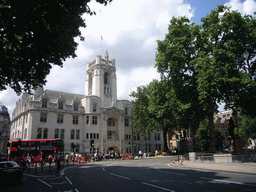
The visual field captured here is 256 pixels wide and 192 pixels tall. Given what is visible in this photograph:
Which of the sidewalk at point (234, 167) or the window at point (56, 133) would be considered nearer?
the sidewalk at point (234, 167)

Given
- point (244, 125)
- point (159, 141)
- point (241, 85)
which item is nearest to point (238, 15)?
point (241, 85)

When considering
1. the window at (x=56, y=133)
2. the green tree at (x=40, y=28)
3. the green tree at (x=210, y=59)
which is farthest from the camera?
the window at (x=56, y=133)

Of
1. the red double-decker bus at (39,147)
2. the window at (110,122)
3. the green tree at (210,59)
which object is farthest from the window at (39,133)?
the green tree at (210,59)

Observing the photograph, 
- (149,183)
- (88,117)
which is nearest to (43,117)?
(88,117)

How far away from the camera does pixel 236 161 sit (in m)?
20.9

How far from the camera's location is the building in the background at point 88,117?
43.1 metres

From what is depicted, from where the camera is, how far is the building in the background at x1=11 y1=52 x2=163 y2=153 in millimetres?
43062

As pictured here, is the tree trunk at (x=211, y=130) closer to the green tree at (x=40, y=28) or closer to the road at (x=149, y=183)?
the road at (x=149, y=183)

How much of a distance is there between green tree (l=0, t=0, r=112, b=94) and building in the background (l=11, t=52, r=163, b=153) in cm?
3263

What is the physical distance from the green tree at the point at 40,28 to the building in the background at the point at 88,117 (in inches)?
1285

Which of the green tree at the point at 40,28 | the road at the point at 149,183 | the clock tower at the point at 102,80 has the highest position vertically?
the clock tower at the point at 102,80

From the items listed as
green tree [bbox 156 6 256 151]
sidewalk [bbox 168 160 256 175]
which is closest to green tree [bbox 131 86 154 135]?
green tree [bbox 156 6 256 151]

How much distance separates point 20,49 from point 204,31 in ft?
73.2

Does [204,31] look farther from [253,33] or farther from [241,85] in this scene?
[241,85]
